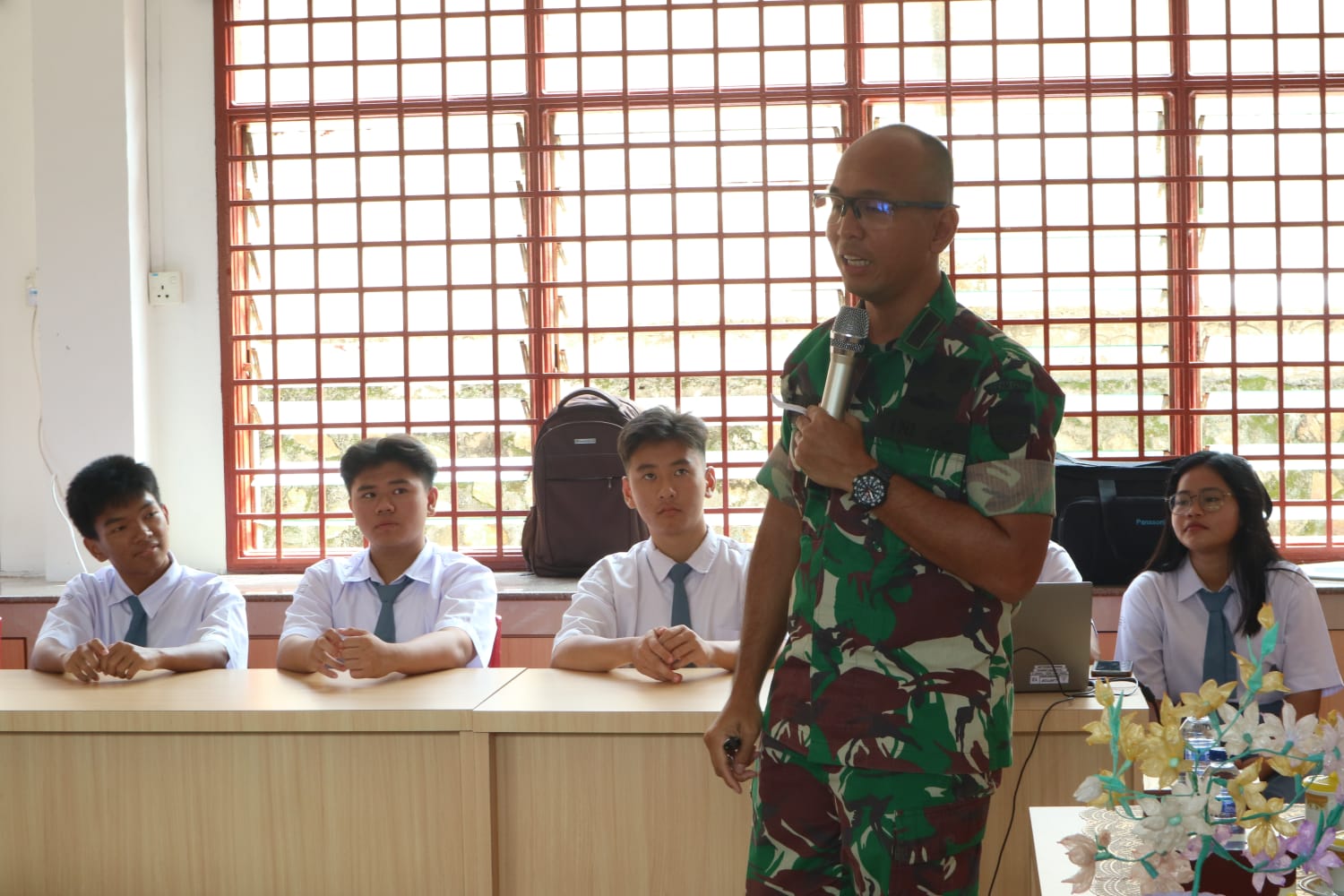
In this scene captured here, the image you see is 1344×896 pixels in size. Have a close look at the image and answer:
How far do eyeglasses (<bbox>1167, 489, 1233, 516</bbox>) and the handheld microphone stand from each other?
5.48ft

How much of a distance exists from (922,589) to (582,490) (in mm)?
2594

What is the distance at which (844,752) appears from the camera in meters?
1.22

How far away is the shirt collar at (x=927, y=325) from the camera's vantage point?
128 cm

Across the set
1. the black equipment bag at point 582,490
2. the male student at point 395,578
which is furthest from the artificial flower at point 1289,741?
the black equipment bag at point 582,490

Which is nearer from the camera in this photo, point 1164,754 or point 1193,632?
point 1164,754

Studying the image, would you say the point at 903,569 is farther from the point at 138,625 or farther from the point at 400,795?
the point at 138,625

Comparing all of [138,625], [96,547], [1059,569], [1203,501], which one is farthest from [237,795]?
[1203,501]

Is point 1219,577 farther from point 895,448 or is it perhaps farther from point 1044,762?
point 895,448

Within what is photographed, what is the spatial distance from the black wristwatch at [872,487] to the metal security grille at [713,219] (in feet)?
9.67

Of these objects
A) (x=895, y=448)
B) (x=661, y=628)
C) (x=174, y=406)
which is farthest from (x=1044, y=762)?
(x=174, y=406)

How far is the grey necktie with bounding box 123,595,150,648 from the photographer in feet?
8.73

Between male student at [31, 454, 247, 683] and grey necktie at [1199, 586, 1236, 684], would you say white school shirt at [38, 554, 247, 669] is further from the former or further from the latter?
grey necktie at [1199, 586, 1236, 684]

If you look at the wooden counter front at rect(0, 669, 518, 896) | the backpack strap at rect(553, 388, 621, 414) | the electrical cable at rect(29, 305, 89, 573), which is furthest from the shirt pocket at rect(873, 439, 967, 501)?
the electrical cable at rect(29, 305, 89, 573)

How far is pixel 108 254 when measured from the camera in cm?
405
